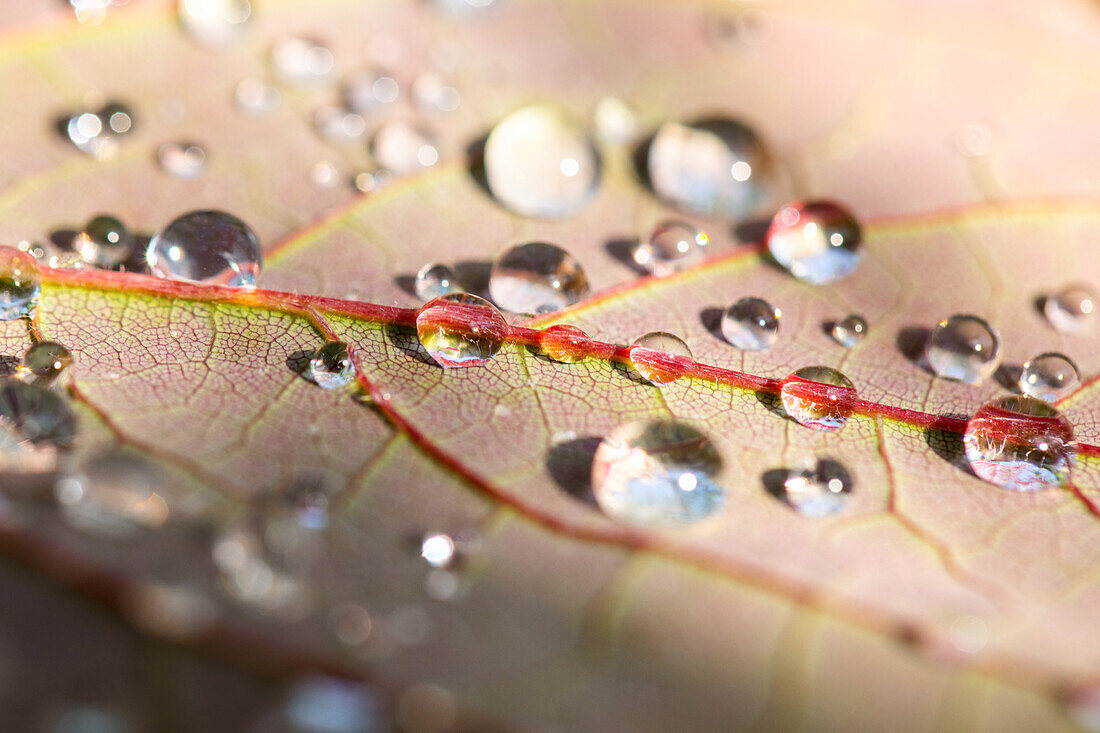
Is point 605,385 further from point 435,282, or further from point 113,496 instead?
point 113,496

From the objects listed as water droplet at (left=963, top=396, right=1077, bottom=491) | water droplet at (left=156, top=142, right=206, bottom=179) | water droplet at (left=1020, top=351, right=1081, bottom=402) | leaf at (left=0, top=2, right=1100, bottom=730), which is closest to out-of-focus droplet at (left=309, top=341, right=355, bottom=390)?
leaf at (left=0, top=2, right=1100, bottom=730)

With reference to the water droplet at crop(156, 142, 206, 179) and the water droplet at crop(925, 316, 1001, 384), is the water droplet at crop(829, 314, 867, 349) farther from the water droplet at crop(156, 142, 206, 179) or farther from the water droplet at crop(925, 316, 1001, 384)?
the water droplet at crop(156, 142, 206, 179)

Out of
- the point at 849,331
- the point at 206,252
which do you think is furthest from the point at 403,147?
the point at 849,331

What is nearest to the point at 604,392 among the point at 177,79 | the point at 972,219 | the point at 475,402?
the point at 475,402

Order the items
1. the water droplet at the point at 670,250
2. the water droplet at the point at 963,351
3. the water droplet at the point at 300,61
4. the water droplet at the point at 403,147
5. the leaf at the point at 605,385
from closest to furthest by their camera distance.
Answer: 1. the leaf at the point at 605,385
2. the water droplet at the point at 963,351
3. the water droplet at the point at 670,250
4. the water droplet at the point at 403,147
5. the water droplet at the point at 300,61

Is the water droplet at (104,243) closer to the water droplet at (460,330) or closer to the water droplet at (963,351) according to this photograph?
the water droplet at (460,330)

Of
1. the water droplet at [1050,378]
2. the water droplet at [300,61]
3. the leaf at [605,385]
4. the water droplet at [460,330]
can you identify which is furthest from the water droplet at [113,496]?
the water droplet at [1050,378]

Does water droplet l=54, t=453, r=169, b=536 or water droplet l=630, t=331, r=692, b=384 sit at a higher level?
water droplet l=630, t=331, r=692, b=384
